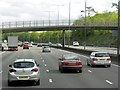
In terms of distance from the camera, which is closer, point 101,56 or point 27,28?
point 101,56

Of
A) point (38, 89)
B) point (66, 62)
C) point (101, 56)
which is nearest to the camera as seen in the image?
point (38, 89)

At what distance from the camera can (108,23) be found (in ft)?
320

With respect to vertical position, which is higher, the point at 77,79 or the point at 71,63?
the point at 71,63

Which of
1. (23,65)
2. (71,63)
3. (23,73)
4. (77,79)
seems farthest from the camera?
(71,63)

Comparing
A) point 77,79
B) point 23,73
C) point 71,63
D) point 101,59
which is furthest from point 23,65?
point 101,59

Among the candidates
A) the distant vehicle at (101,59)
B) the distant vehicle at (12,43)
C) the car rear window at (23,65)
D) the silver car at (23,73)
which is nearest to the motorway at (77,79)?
the silver car at (23,73)

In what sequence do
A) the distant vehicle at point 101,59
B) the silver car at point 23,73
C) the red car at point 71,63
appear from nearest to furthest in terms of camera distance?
the silver car at point 23,73
the red car at point 71,63
the distant vehicle at point 101,59

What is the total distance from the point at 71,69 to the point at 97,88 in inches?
407

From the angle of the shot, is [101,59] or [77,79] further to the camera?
[101,59]

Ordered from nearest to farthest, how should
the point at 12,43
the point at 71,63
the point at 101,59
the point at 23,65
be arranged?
the point at 23,65 < the point at 71,63 < the point at 101,59 < the point at 12,43

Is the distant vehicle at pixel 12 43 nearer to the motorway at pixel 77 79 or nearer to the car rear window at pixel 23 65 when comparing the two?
the motorway at pixel 77 79

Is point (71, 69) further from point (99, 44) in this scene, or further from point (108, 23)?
point (99, 44)

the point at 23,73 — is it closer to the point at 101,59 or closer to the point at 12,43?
the point at 101,59

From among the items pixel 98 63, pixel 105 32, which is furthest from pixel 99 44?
pixel 98 63
